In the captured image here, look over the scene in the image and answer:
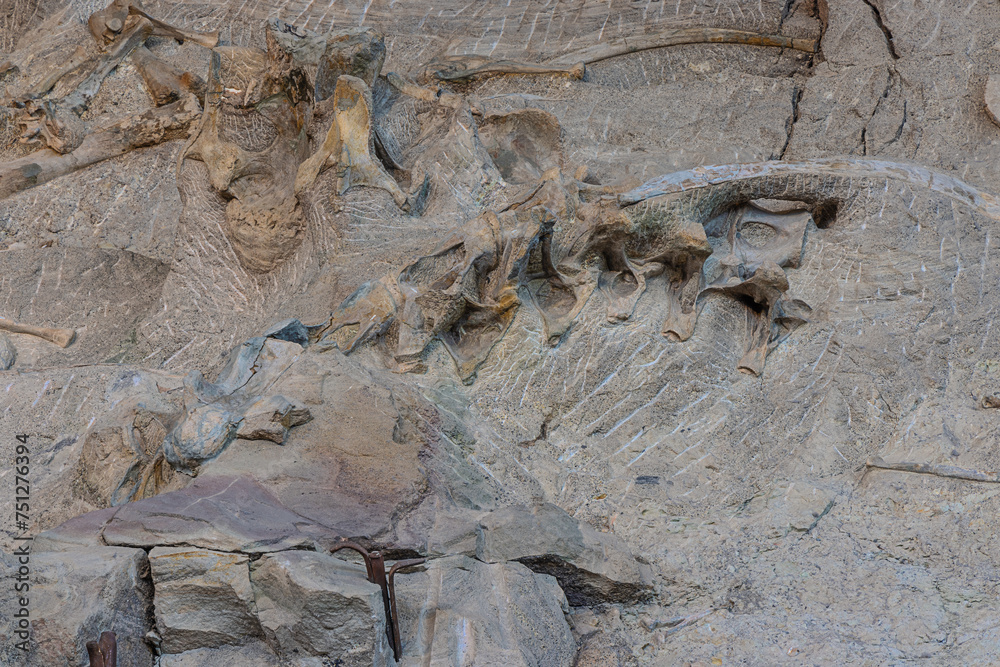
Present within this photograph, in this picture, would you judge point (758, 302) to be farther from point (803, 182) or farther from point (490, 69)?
point (490, 69)

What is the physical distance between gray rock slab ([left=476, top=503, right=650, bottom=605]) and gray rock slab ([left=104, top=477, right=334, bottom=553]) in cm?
48

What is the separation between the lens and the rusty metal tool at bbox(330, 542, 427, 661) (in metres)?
2.75

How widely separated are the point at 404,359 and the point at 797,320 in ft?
4.79

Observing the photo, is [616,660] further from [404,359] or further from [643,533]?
[404,359]

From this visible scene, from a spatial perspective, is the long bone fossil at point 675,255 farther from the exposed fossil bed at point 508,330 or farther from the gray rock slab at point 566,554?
the gray rock slab at point 566,554

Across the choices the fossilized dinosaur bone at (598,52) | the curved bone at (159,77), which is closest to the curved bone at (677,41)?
the fossilized dinosaur bone at (598,52)

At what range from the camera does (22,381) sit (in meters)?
4.05

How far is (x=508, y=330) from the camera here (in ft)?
13.2

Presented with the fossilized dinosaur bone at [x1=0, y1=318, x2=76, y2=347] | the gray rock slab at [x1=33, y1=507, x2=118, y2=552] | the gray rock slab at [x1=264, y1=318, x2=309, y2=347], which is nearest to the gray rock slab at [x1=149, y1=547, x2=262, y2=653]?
the gray rock slab at [x1=33, y1=507, x2=118, y2=552]

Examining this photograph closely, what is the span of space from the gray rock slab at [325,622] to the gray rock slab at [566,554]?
0.51 metres

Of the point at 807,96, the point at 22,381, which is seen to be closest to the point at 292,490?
the point at 22,381

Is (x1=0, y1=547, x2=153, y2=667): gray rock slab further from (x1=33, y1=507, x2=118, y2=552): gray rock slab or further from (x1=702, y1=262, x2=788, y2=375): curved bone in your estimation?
(x1=702, y1=262, x2=788, y2=375): curved bone

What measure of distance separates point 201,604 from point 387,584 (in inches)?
16.6

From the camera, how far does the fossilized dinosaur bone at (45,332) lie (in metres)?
4.49
